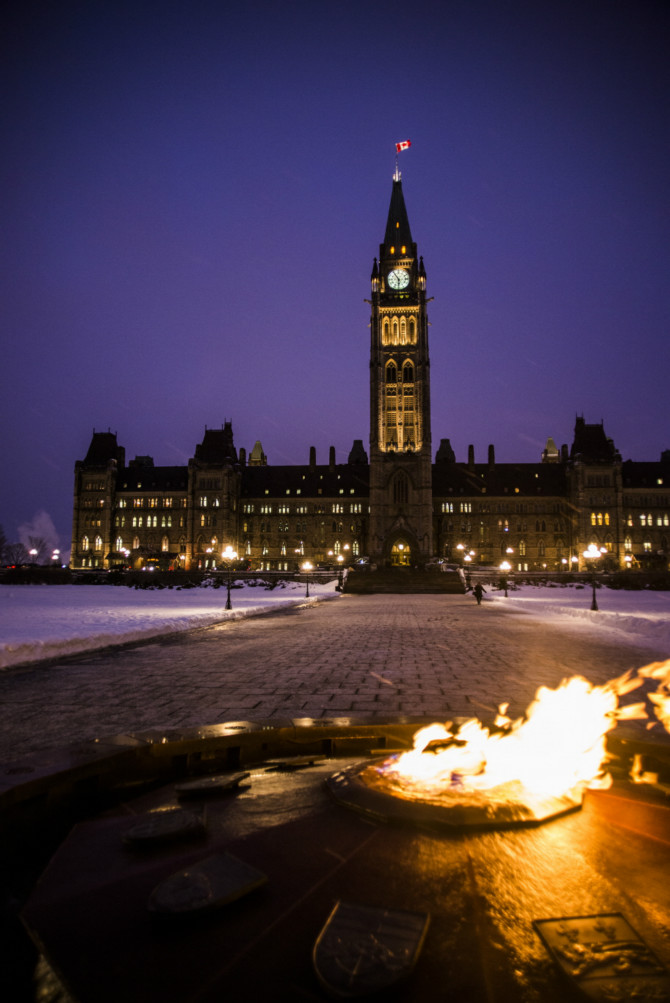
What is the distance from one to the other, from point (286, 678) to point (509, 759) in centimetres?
437

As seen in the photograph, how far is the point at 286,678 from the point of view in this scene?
7277 millimetres

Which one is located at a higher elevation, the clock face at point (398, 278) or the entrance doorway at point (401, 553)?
the clock face at point (398, 278)

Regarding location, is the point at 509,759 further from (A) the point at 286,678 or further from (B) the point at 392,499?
(B) the point at 392,499

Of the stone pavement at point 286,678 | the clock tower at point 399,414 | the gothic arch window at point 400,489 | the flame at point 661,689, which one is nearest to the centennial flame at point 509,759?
the stone pavement at point 286,678

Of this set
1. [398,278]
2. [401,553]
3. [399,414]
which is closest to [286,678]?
[401,553]

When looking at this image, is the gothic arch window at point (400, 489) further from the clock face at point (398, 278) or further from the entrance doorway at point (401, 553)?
the clock face at point (398, 278)

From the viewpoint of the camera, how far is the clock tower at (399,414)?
259 feet

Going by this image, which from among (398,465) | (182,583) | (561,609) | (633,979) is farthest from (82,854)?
(398,465)

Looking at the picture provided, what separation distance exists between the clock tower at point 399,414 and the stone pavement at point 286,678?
6558 centimetres

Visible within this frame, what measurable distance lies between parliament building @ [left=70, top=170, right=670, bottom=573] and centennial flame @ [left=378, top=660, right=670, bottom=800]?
7292cm

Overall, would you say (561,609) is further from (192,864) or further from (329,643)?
(192,864)

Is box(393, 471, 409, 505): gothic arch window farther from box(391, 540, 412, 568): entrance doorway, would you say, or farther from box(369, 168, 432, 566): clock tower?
box(391, 540, 412, 568): entrance doorway

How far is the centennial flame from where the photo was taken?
2859mm

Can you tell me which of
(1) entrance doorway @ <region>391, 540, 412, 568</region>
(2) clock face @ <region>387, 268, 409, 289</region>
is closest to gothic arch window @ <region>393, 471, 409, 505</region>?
(1) entrance doorway @ <region>391, 540, 412, 568</region>
